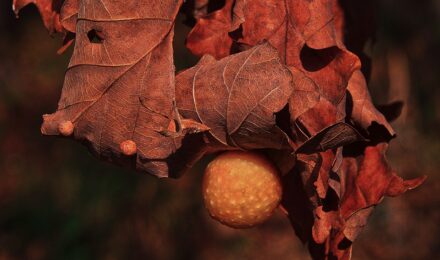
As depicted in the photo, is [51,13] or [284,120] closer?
[284,120]

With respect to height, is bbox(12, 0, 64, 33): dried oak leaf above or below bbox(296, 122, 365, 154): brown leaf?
above

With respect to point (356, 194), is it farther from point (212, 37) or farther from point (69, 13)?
point (69, 13)

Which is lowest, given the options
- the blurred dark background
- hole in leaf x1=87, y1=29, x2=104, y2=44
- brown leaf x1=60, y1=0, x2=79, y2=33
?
the blurred dark background

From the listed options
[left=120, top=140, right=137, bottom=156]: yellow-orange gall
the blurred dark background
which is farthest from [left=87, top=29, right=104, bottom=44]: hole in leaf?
the blurred dark background

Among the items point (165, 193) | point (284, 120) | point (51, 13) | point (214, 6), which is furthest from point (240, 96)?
point (165, 193)

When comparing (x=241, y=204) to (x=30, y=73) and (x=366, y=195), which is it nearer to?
(x=366, y=195)

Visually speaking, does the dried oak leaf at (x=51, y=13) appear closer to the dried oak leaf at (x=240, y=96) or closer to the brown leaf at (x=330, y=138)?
the dried oak leaf at (x=240, y=96)

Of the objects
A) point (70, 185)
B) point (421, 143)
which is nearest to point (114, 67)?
point (70, 185)

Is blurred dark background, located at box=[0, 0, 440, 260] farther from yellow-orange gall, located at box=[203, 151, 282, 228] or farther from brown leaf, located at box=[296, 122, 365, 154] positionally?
brown leaf, located at box=[296, 122, 365, 154]
